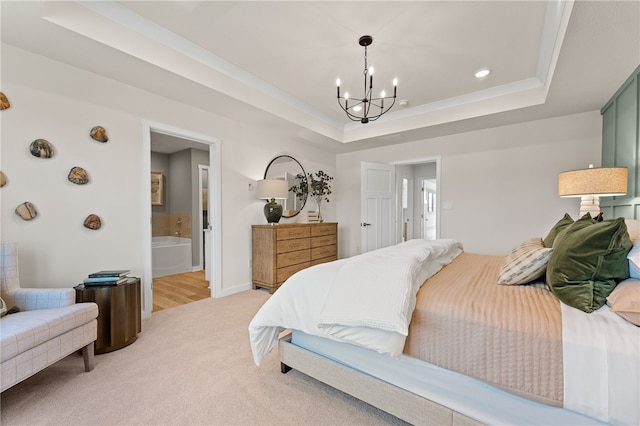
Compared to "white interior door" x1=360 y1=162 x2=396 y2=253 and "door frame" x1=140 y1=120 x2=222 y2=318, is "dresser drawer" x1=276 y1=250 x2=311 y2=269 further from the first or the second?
"white interior door" x1=360 y1=162 x2=396 y2=253

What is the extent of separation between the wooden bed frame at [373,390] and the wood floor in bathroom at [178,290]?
2192 millimetres

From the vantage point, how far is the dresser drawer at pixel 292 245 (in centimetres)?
369

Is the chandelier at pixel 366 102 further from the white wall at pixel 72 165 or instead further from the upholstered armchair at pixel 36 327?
the upholstered armchair at pixel 36 327

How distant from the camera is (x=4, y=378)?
1.33 metres

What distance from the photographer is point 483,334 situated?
1122 mm

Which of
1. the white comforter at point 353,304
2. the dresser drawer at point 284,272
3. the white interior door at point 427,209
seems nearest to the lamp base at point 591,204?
the white comforter at point 353,304

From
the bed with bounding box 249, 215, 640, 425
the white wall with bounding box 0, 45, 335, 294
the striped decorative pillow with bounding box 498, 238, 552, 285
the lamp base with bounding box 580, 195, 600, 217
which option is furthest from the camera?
the lamp base with bounding box 580, 195, 600, 217

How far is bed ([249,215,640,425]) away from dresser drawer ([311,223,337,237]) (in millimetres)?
2546

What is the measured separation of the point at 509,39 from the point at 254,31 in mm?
2209

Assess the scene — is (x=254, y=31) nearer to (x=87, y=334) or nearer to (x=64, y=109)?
(x=64, y=109)

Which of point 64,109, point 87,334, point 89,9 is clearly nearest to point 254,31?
point 89,9

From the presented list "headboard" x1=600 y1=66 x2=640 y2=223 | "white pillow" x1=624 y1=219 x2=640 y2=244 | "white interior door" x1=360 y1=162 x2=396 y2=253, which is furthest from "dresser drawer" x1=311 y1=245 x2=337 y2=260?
"headboard" x1=600 y1=66 x2=640 y2=223

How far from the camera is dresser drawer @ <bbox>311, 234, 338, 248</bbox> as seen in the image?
425 centimetres

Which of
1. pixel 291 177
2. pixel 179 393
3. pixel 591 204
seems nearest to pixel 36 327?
pixel 179 393
